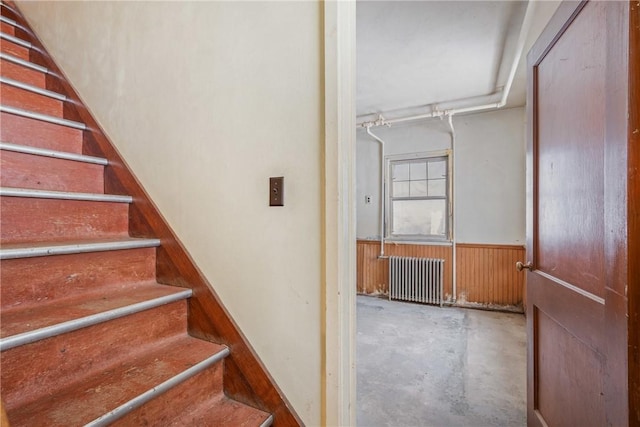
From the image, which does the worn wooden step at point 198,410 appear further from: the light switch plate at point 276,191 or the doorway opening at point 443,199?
the doorway opening at point 443,199

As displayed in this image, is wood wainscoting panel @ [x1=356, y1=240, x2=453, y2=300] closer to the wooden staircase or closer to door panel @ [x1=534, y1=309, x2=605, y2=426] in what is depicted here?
door panel @ [x1=534, y1=309, x2=605, y2=426]

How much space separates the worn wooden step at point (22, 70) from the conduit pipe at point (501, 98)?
3.11 meters

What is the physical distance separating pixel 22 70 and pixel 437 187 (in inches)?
178

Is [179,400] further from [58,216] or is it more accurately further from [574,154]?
[574,154]

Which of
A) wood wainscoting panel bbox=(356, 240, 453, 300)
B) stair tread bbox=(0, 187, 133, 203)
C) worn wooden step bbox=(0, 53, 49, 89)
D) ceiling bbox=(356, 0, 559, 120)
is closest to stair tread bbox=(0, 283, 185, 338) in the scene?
stair tread bbox=(0, 187, 133, 203)

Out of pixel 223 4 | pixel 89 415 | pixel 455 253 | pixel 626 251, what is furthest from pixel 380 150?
pixel 89 415

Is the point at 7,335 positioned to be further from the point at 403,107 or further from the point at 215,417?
the point at 403,107

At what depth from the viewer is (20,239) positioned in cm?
113

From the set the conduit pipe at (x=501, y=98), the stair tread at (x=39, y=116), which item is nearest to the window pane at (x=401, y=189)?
the conduit pipe at (x=501, y=98)

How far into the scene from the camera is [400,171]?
491 centimetres

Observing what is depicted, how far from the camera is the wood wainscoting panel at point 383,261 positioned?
4480 millimetres

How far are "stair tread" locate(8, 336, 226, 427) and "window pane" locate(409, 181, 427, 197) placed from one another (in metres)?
4.15

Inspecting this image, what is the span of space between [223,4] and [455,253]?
165 inches

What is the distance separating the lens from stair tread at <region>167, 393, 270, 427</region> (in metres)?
1.02
